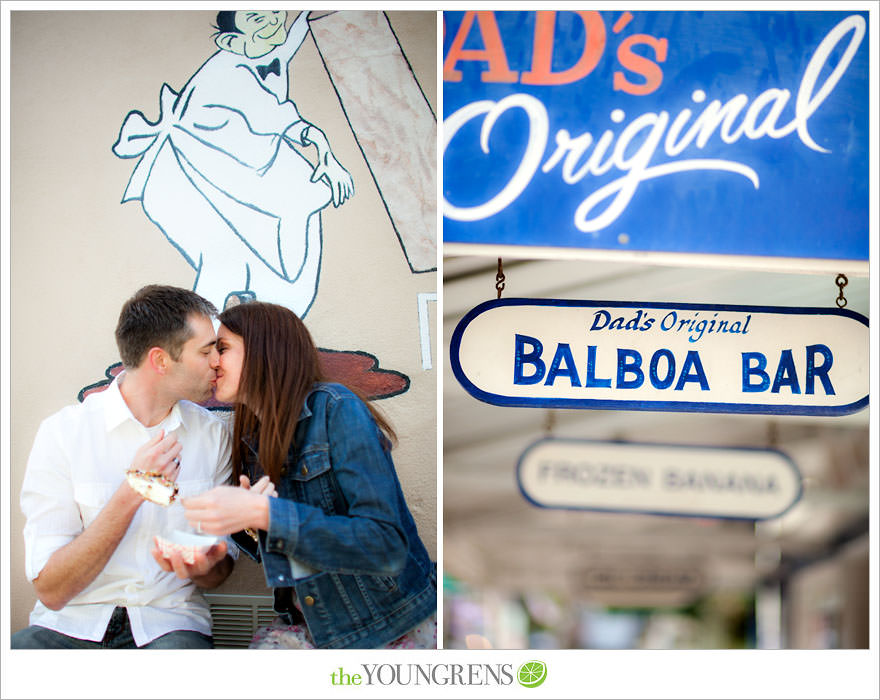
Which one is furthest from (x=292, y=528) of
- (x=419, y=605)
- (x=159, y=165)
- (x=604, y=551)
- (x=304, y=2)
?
(x=304, y=2)

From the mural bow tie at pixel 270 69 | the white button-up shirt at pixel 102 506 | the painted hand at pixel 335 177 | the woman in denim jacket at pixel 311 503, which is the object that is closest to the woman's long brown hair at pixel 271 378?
the woman in denim jacket at pixel 311 503

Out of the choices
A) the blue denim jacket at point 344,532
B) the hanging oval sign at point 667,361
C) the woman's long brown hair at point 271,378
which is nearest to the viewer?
the blue denim jacket at point 344,532

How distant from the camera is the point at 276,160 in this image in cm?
323

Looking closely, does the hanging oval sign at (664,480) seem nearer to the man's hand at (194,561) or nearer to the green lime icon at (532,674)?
the green lime icon at (532,674)

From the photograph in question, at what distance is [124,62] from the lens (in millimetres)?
3309

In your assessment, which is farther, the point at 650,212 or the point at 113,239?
the point at 113,239

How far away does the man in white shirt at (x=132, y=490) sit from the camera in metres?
3.07

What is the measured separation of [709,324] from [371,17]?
1.80m

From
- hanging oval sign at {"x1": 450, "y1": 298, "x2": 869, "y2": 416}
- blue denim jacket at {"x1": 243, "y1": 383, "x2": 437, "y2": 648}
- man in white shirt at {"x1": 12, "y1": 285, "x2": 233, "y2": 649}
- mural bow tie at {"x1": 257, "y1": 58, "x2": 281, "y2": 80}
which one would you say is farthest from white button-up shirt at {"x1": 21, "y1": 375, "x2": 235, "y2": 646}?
mural bow tie at {"x1": 257, "y1": 58, "x2": 281, "y2": 80}

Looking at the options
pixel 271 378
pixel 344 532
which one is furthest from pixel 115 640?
pixel 271 378

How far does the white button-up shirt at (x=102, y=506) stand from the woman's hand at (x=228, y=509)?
0.41 feet

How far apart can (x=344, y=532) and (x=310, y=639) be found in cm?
50

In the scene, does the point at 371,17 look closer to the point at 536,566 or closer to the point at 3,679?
the point at 536,566

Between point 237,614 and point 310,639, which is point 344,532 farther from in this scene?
point 237,614
